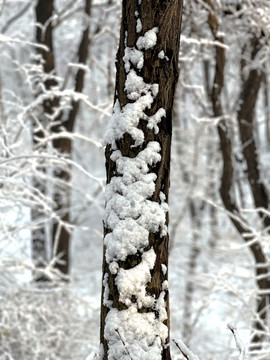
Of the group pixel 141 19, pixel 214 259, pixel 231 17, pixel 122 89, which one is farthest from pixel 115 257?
pixel 214 259

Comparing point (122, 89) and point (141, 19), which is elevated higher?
point (141, 19)

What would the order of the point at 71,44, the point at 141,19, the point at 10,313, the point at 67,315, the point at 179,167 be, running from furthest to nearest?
the point at 179,167
the point at 71,44
the point at 67,315
the point at 10,313
the point at 141,19

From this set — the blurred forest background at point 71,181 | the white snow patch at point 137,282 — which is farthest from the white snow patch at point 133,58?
the blurred forest background at point 71,181

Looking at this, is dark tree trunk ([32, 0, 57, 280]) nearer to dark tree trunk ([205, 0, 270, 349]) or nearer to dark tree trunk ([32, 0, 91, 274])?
dark tree trunk ([32, 0, 91, 274])

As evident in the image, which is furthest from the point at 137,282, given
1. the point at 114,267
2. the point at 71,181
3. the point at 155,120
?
the point at 71,181

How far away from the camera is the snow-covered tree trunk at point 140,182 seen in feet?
6.40

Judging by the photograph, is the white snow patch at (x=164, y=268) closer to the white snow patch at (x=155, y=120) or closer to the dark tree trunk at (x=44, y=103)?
Answer: the white snow patch at (x=155, y=120)

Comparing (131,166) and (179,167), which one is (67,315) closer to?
(131,166)

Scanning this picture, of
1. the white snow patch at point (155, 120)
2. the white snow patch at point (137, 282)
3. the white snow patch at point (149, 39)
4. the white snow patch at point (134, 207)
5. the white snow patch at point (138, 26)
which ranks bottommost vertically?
the white snow patch at point (137, 282)

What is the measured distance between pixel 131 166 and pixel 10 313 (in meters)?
4.40

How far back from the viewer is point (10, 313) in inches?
230

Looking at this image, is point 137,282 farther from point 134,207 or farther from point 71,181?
point 71,181

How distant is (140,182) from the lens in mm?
1984

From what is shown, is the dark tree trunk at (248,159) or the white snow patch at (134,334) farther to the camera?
the dark tree trunk at (248,159)
